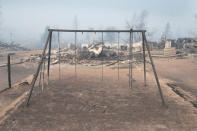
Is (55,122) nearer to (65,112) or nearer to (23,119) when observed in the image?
(65,112)

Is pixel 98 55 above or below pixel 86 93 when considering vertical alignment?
above

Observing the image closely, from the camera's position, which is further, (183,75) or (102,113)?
(183,75)

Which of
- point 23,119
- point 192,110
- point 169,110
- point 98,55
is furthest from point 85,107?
point 98,55

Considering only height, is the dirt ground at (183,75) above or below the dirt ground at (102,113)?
above

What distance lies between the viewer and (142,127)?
11.4 ft

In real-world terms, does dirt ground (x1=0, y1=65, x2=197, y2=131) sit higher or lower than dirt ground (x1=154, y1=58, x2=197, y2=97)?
lower

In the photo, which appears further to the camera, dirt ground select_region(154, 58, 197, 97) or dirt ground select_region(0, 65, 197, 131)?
dirt ground select_region(154, 58, 197, 97)

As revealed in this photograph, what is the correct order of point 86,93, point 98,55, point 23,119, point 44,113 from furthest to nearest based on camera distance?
point 98,55 < point 86,93 < point 44,113 < point 23,119

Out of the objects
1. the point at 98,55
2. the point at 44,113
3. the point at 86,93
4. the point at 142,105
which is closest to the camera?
the point at 44,113

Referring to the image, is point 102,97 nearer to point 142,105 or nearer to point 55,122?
point 142,105

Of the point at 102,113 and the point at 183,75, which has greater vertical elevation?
the point at 183,75

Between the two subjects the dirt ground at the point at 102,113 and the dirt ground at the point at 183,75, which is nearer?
the dirt ground at the point at 102,113

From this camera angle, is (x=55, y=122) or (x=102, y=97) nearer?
(x=55, y=122)

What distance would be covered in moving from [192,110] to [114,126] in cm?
239
